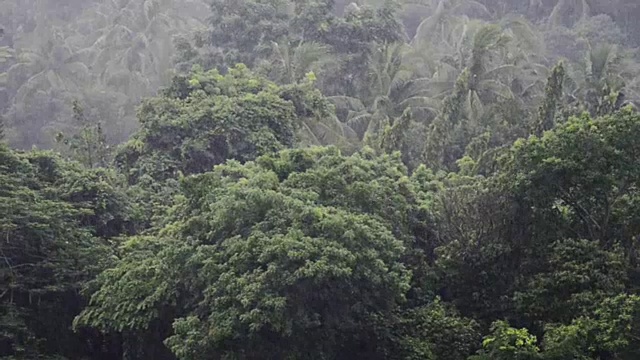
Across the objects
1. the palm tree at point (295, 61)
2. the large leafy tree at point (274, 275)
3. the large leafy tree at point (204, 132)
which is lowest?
the large leafy tree at point (274, 275)

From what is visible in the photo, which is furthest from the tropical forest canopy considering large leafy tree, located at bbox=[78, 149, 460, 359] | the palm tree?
the palm tree

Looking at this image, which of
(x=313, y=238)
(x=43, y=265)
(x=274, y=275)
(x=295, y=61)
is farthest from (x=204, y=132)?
(x=295, y=61)

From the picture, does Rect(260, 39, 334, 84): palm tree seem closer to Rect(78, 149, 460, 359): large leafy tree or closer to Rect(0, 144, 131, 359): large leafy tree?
Rect(0, 144, 131, 359): large leafy tree

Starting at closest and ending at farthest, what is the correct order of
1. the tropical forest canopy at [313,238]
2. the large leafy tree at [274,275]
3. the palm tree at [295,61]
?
the large leafy tree at [274,275] < the tropical forest canopy at [313,238] < the palm tree at [295,61]

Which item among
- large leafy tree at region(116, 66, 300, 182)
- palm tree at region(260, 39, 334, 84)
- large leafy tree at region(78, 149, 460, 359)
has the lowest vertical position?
large leafy tree at region(78, 149, 460, 359)

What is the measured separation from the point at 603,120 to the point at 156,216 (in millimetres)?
7617

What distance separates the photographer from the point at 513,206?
1152cm

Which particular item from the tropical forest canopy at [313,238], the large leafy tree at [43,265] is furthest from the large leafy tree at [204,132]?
the large leafy tree at [43,265]

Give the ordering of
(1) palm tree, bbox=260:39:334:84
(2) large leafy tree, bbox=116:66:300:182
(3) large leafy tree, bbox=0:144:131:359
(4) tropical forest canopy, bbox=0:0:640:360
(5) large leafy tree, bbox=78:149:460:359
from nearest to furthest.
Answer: (5) large leafy tree, bbox=78:149:460:359, (4) tropical forest canopy, bbox=0:0:640:360, (3) large leafy tree, bbox=0:144:131:359, (2) large leafy tree, bbox=116:66:300:182, (1) palm tree, bbox=260:39:334:84

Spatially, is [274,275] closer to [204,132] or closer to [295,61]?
[204,132]

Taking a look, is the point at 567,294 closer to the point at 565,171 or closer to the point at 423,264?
the point at 565,171

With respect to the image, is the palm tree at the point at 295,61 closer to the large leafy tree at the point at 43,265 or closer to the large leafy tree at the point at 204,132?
the large leafy tree at the point at 204,132

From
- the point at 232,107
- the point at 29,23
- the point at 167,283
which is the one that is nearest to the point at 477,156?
the point at 232,107

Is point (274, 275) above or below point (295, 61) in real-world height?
below
